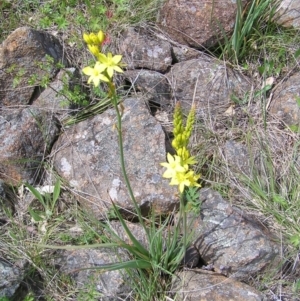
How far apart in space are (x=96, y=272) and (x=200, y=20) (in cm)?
188

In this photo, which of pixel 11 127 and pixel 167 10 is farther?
pixel 167 10

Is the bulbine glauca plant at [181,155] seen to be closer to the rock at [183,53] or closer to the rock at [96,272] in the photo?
the rock at [96,272]

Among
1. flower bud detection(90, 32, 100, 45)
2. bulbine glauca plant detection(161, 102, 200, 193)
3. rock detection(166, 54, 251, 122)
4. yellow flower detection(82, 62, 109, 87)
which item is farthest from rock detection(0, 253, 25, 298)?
rock detection(166, 54, 251, 122)

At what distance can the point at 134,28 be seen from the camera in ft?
10.9

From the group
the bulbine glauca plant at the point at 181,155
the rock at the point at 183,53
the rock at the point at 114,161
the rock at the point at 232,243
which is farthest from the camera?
the rock at the point at 183,53

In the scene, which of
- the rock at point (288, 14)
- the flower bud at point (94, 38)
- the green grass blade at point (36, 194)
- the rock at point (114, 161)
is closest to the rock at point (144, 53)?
the rock at point (114, 161)

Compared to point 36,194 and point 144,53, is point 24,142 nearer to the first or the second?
point 36,194

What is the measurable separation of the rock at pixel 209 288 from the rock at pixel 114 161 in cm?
42

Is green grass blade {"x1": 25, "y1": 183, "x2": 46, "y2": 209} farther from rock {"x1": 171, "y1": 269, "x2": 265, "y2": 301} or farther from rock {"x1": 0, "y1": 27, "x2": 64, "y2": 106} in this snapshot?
rock {"x1": 171, "y1": 269, "x2": 265, "y2": 301}

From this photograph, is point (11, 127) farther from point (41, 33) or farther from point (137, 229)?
point (137, 229)

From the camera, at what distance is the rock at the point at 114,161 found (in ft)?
8.71

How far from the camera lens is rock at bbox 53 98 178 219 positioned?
2656 millimetres

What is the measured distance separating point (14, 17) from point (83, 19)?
0.54 meters

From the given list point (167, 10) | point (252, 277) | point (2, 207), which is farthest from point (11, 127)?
point (252, 277)
